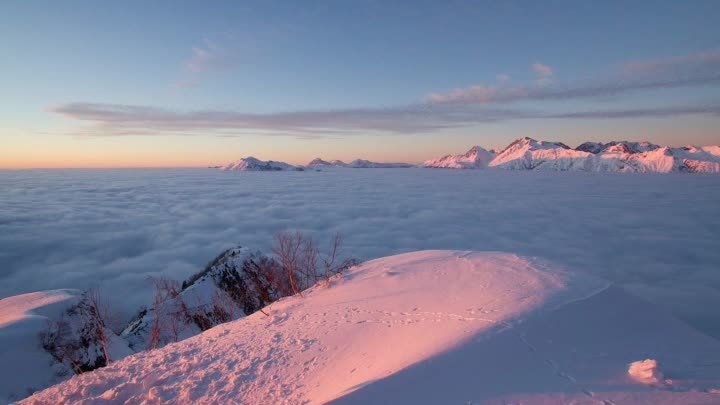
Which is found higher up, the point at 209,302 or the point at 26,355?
the point at 26,355

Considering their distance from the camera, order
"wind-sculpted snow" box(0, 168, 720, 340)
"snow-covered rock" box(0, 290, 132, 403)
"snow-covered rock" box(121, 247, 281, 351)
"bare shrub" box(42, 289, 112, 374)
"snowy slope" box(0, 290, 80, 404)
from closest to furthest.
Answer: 1. "snowy slope" box(0, 290, 80, 404)
2. "snow-covered rock" box(0, 290, 132, 403)
3. "bare shrub" box(42, 289, 112, 374)
4. "snow-covered rock" box(121, 247, 281, 351)
5. "wind-sculpted snow" box(0, 168, 720, 340)

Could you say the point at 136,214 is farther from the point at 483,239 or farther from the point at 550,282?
the point at 550,282

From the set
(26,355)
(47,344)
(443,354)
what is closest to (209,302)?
(47,344)

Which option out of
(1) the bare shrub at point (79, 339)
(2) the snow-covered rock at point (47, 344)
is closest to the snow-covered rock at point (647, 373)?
(1) the bare shrub at point (79, 339)

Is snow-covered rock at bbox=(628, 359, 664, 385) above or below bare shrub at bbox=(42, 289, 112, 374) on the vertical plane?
above

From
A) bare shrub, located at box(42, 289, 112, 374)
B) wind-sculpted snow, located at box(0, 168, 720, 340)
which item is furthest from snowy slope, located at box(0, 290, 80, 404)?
wind-sculpted snow, located at box(0, 168, 720, 340)

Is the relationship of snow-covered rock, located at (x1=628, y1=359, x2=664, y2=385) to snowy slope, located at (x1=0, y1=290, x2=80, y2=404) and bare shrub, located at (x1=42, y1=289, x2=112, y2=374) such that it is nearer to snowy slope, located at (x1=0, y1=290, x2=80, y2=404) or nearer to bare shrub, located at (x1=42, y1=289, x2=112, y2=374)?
bare shrub, located at (x1=42, y1=289, x2=112, y2=374)

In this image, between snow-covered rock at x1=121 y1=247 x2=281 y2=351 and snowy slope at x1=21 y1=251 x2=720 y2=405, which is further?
snow-covered rock at x1=121 y1=247 x2=281 y2=351

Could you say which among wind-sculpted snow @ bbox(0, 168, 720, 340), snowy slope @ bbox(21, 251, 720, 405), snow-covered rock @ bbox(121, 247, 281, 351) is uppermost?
snowy slope @ bbox(21, 251, 720, 405)

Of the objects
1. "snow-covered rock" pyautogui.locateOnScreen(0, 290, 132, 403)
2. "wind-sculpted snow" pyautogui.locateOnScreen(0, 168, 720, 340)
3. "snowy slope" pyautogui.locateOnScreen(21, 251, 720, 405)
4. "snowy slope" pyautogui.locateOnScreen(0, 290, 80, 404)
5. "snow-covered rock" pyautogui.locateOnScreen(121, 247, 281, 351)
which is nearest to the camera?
"snowy slope" pyautogui.locateOnScreen(21, 251, 720, 405)

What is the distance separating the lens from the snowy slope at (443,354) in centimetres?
479

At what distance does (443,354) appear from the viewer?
5.47 metres

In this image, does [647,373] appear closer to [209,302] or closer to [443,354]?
[443,354]

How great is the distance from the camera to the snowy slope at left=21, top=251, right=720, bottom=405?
4.79 m
